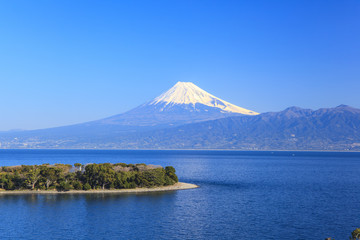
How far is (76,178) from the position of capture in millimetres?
92750

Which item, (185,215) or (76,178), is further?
(76,178)

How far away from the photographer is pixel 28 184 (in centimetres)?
8981

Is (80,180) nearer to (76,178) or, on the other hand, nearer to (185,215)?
(76,178)

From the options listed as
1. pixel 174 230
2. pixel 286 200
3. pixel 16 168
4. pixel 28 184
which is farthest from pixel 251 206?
pixel 16 168

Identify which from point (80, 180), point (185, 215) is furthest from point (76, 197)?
point (185, 215)

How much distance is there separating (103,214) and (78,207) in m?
8.40

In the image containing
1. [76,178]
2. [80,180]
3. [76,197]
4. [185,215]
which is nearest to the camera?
[185,215]

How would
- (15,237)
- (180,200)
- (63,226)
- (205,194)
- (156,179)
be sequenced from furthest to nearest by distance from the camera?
(156,179), (205,194), (180,200), (63,226), (15,237)

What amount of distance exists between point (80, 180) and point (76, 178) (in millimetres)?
1088

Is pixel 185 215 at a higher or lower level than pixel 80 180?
lower

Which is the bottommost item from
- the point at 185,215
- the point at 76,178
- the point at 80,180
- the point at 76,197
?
the point at 185,215

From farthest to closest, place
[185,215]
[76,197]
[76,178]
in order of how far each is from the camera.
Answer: [76,178]
[76,197]
[185,215]

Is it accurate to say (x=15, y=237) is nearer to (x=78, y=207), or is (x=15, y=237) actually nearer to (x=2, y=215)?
(x=2, y=215)

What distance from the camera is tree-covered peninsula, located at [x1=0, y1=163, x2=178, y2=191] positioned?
294 ft
